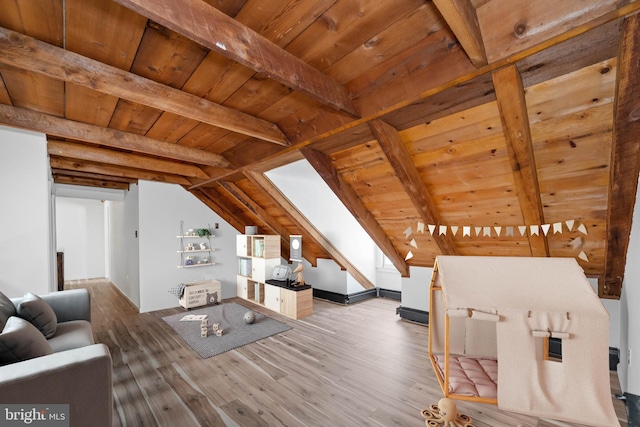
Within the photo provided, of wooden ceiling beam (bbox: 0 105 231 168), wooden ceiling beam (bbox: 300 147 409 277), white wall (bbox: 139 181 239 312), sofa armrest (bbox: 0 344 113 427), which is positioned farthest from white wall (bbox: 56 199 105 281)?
wooden ceiling beam (bbox: 300 147 409 277)

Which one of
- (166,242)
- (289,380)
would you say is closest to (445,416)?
(289,380)

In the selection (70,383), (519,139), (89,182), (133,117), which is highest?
(133,117)

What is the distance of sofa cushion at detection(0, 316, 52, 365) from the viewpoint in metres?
1.46

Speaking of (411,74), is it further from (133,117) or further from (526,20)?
(133,117)

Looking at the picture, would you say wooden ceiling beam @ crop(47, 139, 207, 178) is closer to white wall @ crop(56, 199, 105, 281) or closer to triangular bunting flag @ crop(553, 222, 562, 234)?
triangular bunting flag @ crop(553, 222, 562, 234)

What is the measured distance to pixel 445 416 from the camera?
1.79m

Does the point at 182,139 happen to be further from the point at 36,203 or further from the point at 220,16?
the point at 220,16

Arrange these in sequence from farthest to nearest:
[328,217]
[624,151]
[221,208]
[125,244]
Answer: [125,244]
[221,208]
[328,217]
[624,151]

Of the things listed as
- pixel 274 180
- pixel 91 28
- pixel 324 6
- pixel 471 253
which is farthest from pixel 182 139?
pixel 471 253

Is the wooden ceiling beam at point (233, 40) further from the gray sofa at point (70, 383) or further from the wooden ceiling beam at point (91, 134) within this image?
the wooden ceiling beam at point (91, 134)

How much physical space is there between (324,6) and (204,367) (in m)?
3.16

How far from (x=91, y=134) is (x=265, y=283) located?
10.5 ft

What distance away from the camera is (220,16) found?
1.31 meters

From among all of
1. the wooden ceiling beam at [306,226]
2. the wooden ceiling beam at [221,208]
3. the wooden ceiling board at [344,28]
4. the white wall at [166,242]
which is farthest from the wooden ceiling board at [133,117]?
the wooden ceiling beam at [221,208]
